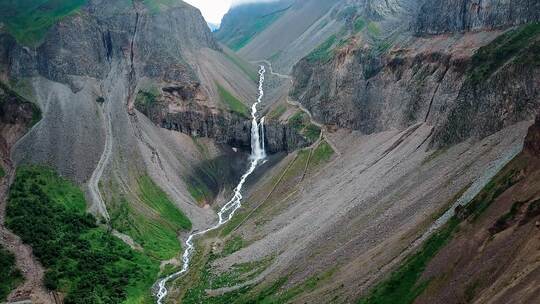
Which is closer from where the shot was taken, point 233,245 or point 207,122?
point 233,245

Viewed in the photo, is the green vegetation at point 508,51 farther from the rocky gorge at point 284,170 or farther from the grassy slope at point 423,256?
the grassy slope at point 423,256

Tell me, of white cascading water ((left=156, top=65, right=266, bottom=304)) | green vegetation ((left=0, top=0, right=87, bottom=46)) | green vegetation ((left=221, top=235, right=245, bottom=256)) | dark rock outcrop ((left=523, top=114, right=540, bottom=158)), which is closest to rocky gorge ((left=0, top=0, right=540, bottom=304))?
dark rock outcrop ((left=523, top=114, right=540, bottom=158))

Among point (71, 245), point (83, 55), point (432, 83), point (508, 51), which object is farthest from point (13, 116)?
point (508, 51)

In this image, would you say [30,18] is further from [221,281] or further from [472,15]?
[472,15]

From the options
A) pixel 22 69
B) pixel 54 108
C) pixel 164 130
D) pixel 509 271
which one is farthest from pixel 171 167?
pixel 509 271

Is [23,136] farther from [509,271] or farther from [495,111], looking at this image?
[509,271]

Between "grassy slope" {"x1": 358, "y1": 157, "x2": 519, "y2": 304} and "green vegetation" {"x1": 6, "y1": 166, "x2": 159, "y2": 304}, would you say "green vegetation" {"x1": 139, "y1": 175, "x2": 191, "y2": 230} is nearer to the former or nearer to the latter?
"green vegetation" {"x1": 6, "y1": 166, "x2": 159, "y2": 304}
